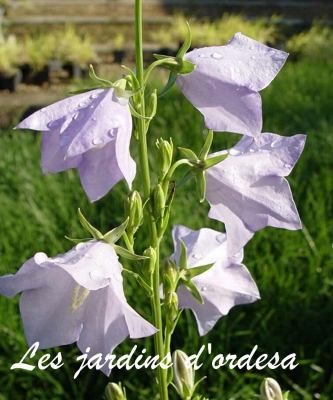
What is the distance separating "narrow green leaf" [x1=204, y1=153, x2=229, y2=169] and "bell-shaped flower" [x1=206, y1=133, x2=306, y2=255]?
0.01 m

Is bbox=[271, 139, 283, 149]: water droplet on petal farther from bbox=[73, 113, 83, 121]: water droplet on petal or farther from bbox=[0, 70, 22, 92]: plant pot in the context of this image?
bbox=[0, 70, 22, 92]: plant pot

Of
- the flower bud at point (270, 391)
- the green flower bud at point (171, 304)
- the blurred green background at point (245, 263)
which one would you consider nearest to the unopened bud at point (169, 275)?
the green flower bud at point (171, 304)

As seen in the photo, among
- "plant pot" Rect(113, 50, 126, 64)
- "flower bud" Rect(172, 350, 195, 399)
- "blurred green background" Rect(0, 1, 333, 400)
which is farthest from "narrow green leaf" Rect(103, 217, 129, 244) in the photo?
"plant pot" Rect(113, 50, 126, 64)

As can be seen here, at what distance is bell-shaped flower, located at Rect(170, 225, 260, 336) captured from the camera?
1.16 meters

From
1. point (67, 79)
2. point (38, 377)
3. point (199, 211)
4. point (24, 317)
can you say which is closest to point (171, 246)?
point (199, 211)

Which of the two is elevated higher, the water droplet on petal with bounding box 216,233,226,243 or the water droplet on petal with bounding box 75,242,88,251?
the water droplet on petal with bounding box 75,242,88,251

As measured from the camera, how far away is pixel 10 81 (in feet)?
21.9

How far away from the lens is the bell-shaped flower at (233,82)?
0.91 metres

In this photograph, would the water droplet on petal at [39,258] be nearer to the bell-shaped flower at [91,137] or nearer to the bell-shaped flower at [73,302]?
the bell-shaped flower at [73,302]

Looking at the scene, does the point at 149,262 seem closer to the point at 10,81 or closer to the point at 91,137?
the point at 91,137

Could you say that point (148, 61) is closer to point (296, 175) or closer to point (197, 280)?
point (296, 175)

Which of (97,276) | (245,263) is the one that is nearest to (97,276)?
(97,276)

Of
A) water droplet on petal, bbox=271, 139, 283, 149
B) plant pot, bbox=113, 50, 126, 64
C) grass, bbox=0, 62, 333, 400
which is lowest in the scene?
plant pot, bbox=113, 50, 126, 64

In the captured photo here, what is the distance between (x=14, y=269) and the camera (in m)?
2.61
